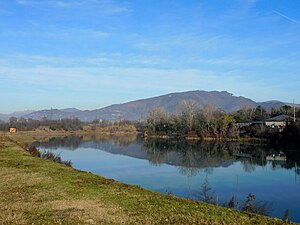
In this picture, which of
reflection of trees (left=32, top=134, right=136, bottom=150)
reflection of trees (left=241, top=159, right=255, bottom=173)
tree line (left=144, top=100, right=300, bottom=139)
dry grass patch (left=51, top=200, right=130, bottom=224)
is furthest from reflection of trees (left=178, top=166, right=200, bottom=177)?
tree line (left=144, top=100, right=300, bottom=139)

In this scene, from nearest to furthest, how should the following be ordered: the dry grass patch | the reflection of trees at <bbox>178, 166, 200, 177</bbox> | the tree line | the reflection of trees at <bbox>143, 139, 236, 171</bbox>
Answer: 1. the dry grass patch
2. the reflection of trees at <bbox>178, 166, 200, 177</bbox>
3. the reflection of trees at <bbox>143, 139, 236, 171</bbox>
4. the tree line

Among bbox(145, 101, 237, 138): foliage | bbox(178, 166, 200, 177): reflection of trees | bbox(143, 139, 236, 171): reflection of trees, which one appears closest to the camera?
bbox(178, 166, 200, 177): reflection of trees

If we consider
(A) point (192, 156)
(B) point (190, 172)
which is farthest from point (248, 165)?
(B) point (190, 172)

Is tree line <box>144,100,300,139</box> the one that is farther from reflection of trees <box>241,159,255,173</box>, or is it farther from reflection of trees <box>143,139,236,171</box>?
A: reflection of trees <box>241,159,255,173</box>

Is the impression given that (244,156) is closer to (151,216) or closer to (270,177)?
(270,177)

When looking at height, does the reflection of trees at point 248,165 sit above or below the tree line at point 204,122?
below

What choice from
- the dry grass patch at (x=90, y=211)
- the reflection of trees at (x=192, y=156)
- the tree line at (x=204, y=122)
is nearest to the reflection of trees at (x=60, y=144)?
the reflection of trees at (x=192, y=156)

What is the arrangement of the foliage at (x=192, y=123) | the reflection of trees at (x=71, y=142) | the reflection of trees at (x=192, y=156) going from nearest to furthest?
the reflection of trees at (x=192, y=156) → the reflection of trees at (x=71, y=142) → the foliage at (x=192, y=123)

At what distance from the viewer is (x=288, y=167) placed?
30328mm

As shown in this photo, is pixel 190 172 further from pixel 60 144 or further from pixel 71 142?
pixel 71 142

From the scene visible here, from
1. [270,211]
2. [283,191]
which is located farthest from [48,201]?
[283,191]

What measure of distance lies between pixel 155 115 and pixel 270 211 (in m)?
82.0

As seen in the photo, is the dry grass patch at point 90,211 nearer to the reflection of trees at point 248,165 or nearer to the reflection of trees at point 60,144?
the reflection of trees at point 248,165

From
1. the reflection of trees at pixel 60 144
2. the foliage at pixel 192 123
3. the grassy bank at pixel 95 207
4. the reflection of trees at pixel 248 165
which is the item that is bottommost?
the reflection of trees at pixel 248 165
